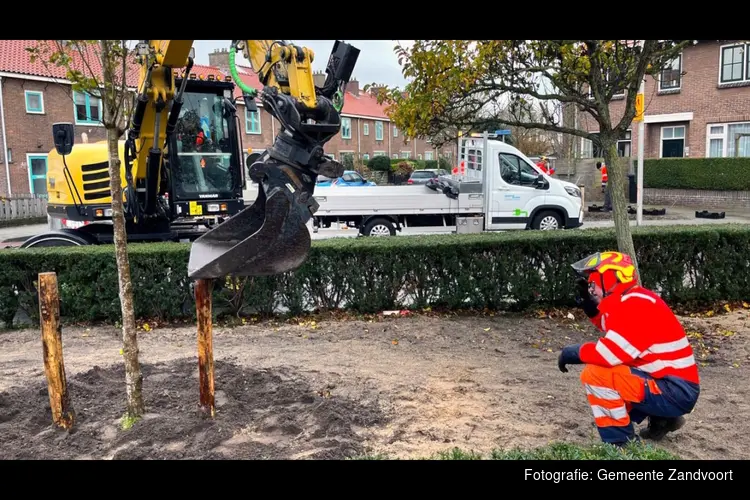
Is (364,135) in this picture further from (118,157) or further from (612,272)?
(612,272)

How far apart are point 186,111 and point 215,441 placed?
7.66m

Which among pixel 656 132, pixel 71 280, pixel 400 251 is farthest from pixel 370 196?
pixel 656 132

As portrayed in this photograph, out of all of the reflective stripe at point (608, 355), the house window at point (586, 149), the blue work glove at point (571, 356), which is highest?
the house window at point (586, 149)

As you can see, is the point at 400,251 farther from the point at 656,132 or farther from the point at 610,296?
the point at 656,132

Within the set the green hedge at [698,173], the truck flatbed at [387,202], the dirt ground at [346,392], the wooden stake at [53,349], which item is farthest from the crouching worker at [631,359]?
the green hedge at [698,173]

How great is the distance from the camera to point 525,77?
305 inches

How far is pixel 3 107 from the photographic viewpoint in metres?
26.8

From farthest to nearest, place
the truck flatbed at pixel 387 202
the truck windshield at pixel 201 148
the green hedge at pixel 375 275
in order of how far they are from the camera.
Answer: the truck flatbed at pixel 387 202 < the truck windshield at pixel 201 148 < the green hedge at pixel 375 275

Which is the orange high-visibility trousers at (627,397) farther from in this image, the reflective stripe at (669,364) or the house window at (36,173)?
the house window at (36,173)

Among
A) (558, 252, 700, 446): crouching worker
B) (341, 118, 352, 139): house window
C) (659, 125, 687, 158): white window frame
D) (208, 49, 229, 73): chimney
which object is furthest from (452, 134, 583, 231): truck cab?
(341, 118, 352, 139): house window

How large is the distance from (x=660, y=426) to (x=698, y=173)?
25.3 meters

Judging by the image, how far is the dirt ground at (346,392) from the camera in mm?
4465

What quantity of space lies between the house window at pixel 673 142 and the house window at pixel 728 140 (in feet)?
4.61

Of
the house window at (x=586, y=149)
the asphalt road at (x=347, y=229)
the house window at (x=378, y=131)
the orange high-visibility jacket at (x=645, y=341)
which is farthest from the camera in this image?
the house window at (x=378, y=131)
